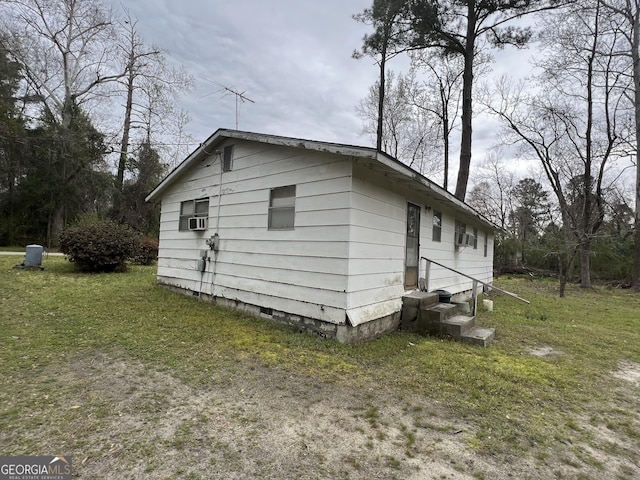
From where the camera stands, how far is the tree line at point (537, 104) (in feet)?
41.0

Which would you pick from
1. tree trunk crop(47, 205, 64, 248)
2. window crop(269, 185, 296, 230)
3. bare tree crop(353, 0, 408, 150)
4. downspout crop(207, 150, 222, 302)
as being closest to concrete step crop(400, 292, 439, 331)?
window crop(269, 185, 296, 230)

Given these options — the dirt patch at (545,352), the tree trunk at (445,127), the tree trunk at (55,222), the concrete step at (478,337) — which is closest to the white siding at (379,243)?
the concrete step at (478,337)

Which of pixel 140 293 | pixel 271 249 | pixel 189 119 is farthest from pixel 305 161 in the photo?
pixel 189 119

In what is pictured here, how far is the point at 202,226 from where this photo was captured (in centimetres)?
748

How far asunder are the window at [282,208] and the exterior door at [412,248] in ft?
7.67

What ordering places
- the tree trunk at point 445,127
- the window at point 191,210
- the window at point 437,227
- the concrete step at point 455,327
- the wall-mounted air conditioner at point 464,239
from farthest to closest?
the tree trunk at point 445,127
the wall-mounted air conditioner at point 464,239
the window at point 437,227
the window at point 191,210
the concrete step at point 455,327

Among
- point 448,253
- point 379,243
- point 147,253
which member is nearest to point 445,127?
point 448,253

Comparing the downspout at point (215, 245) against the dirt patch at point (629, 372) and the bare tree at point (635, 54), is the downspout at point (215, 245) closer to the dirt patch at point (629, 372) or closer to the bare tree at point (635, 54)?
the dirt patch at point (629, 372)

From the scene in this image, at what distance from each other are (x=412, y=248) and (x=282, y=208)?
9.14 feet

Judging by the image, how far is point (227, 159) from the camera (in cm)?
701

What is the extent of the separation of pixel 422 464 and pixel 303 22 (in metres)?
10.5

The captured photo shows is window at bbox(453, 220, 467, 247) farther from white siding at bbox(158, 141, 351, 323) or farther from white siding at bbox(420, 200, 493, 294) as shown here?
white siding at bbox(158, 141, 351, 323)

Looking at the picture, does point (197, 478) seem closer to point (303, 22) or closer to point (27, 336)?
point (27, 336)

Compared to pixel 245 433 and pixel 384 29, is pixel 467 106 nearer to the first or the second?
pixel 384 29
